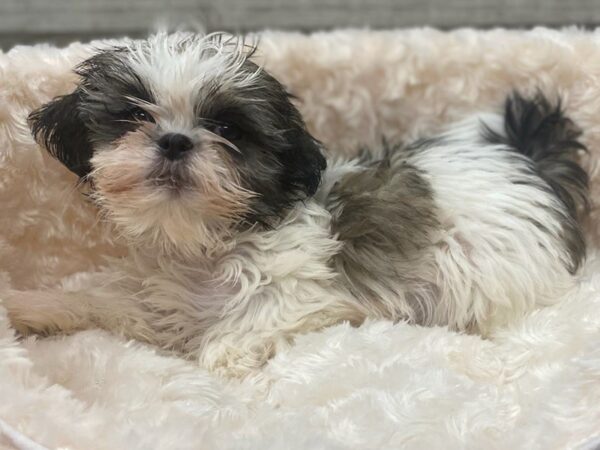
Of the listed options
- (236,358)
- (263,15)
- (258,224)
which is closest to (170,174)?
(258,224)

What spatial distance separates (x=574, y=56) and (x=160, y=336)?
1.53 m

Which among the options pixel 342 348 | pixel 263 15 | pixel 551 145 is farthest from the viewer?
pixel 263 15

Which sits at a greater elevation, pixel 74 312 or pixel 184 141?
pixel 184 141

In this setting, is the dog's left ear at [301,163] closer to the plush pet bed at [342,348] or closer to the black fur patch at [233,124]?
the black fur patch at [233,124]

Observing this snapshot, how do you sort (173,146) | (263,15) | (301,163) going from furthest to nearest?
(263,15) < (301,163) < (173,146)

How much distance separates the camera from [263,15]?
119 inches

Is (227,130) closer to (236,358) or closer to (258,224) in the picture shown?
(258,224)

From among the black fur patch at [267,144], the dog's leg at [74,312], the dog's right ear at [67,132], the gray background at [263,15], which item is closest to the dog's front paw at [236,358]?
the dog's leg at [74,312]

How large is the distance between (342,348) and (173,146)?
0.60 m

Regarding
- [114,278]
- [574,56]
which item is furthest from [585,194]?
[114,278]

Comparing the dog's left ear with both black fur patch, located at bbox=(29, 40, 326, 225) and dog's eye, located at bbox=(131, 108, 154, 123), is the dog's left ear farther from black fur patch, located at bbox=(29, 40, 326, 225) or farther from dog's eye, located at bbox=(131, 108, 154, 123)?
dog's eye, located at bbox=(131, 108, 154, 123)

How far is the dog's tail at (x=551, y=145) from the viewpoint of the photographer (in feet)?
7.04

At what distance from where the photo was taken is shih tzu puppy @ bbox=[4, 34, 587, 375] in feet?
5.71

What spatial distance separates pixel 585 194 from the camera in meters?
2.23
